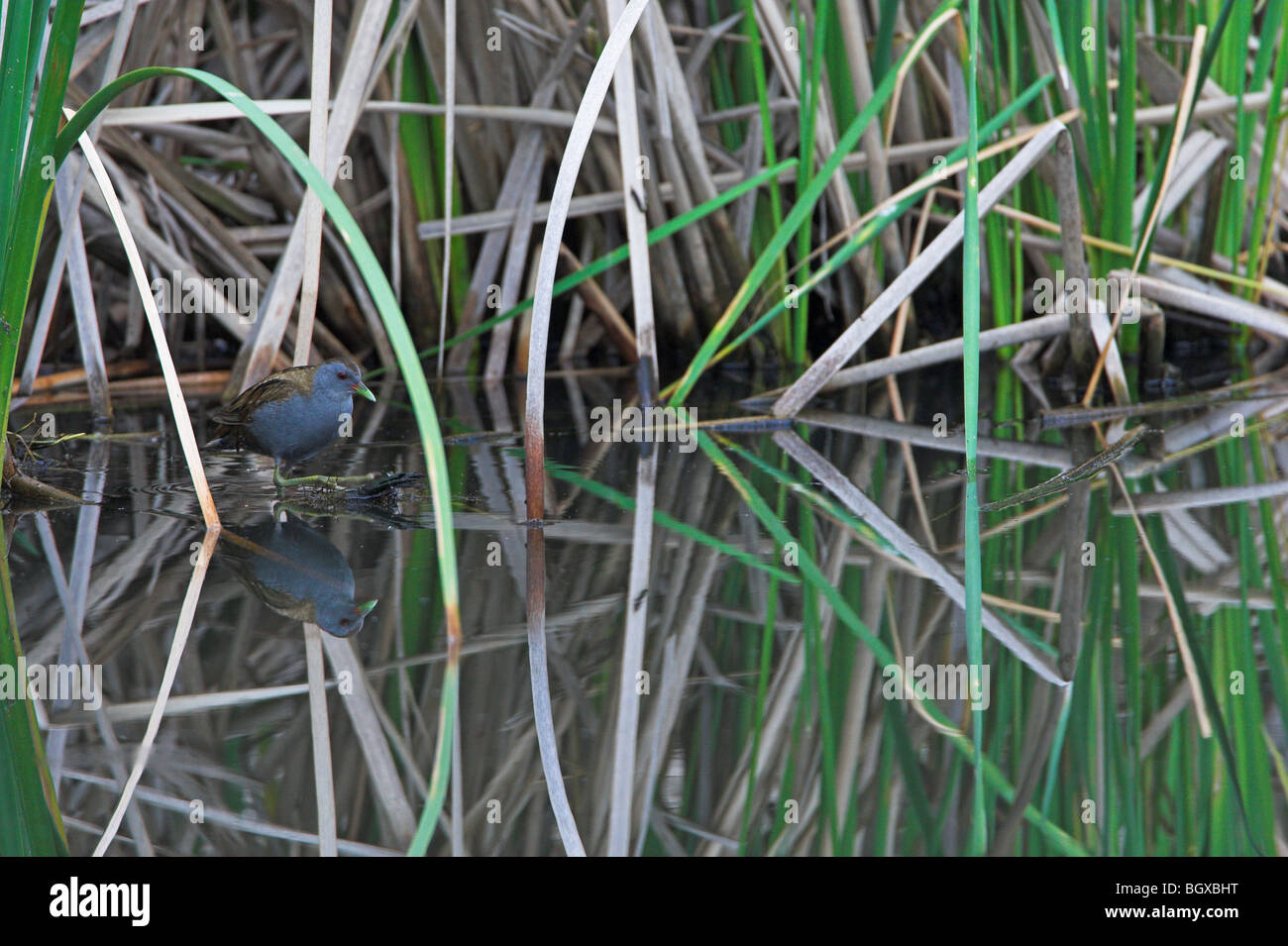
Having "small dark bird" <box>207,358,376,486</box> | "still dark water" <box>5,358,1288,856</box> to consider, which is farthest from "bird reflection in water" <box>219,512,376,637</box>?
"small dark bird" <box>207,358,376,486</box>

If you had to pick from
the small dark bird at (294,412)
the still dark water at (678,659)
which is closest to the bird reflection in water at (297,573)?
the still dark water at (678,659)

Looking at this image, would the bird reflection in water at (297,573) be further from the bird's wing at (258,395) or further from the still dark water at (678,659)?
the bird's wing at (258,395)

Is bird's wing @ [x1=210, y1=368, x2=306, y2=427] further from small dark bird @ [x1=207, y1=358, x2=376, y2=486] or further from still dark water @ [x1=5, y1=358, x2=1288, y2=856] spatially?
still dark water @ [x1=5, y1=358, x2=1288, y2=856]

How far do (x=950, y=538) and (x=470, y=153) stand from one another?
115 inches

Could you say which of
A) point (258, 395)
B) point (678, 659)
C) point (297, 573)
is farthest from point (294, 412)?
point (678, 659)

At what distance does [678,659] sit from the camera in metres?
1.97

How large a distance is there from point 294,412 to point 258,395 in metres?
0.20

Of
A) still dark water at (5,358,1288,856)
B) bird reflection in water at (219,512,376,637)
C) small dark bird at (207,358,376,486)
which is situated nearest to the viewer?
still dark water at (5,358,1288,856)

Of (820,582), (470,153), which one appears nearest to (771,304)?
(470,153)

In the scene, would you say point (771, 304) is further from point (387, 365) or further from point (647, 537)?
point (647, 537)

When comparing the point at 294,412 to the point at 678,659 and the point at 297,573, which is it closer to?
the point at 297,573

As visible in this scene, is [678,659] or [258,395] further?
[258,395]

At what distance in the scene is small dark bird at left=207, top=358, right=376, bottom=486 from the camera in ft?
10.3

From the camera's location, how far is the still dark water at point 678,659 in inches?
59.2
